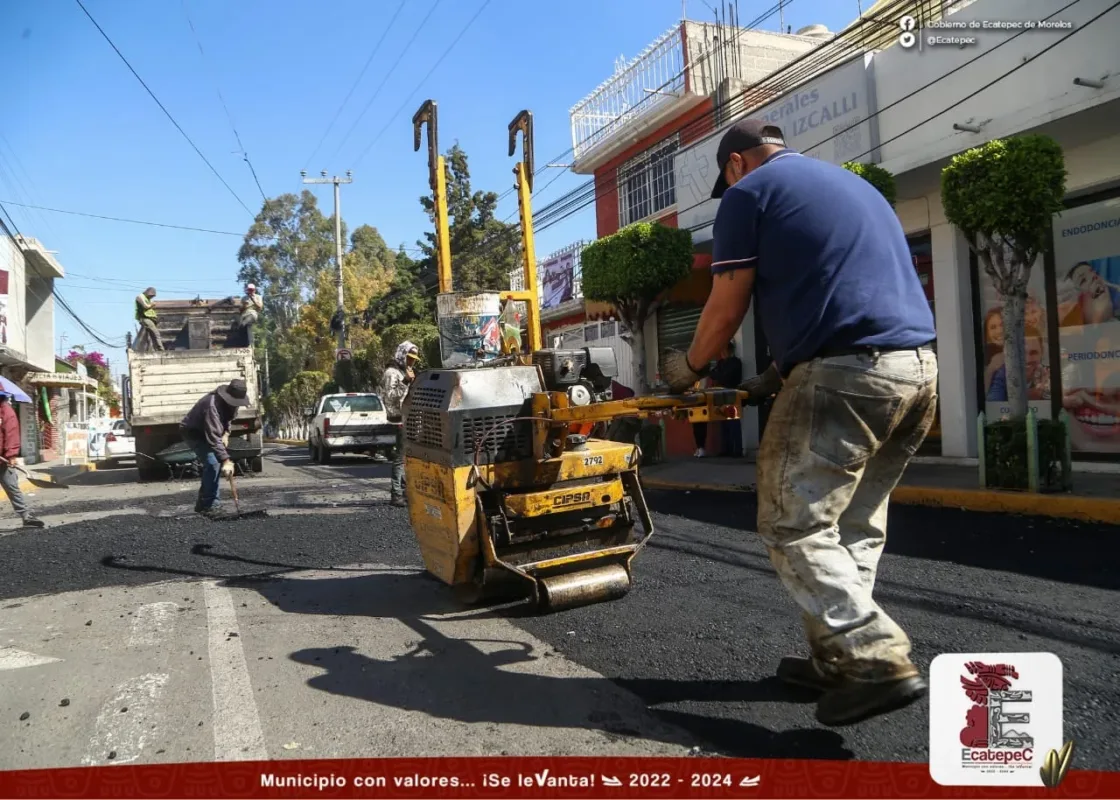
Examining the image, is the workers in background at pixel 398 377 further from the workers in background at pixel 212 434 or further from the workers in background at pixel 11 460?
the workers in background at pixel 11 460

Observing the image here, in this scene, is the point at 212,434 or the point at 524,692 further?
the point at 212,434

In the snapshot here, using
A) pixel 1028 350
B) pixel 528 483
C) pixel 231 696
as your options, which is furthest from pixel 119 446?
pixel 1028 350

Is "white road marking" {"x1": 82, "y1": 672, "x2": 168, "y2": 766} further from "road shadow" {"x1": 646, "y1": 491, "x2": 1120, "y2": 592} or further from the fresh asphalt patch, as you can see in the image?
"road shadow" {"x1": 646, "y1": 491, "x2": 1120, "y2": 592}

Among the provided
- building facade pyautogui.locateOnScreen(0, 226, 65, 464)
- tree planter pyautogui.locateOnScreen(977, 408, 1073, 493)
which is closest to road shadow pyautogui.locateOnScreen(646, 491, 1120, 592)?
tree planter pyautogui.locateOnScreen(977, 408, 1073, 493)

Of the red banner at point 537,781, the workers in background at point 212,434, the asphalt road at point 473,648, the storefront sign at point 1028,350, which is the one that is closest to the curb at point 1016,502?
the asphalt road at point 473,648

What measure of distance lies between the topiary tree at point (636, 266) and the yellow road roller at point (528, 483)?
7637 millimetres

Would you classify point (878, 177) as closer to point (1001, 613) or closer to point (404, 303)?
point (1001, 613)

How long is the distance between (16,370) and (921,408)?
25730 mm

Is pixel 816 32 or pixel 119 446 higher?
pixel 816 32

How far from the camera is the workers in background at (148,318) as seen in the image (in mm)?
15320

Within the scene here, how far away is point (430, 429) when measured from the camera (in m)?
4.21

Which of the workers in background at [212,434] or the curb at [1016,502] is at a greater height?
the workers in background at [212,434]

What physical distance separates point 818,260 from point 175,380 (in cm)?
1418

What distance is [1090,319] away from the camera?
8.70 metres
